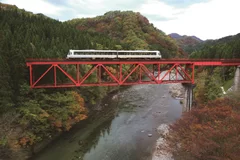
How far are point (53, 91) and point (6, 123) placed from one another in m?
8.85

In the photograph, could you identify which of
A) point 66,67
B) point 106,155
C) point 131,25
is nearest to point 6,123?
point 106,155

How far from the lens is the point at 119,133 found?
90.0ft

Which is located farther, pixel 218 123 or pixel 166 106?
pixel 166 106

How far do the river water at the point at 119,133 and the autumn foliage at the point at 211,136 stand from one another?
20.6ft

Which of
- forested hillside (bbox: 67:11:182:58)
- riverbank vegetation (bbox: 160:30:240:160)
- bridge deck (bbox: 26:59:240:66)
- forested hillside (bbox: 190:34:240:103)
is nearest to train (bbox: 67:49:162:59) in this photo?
bridge deck (bbox: 26:59:240:66)

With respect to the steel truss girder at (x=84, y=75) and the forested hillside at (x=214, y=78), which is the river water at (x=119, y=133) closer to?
the forested hillside at (x=214, y=78)

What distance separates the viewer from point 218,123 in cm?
1461

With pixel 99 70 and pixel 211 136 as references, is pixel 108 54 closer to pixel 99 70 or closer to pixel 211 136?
pixel 99 70

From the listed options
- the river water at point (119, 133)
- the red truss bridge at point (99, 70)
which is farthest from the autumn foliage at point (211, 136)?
the red truss bridge at point (99, 70)

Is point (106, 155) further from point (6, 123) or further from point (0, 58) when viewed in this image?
point (0, 58)

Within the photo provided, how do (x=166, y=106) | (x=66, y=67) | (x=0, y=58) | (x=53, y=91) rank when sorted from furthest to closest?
(x=166, y=106), (x=66, y=67), (x=53, y=91), (x=0, y=58)

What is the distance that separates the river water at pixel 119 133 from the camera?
72.0 ft

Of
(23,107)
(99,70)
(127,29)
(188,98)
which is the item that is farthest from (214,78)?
(127,29)

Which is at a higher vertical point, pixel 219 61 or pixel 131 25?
pixel 131 25
